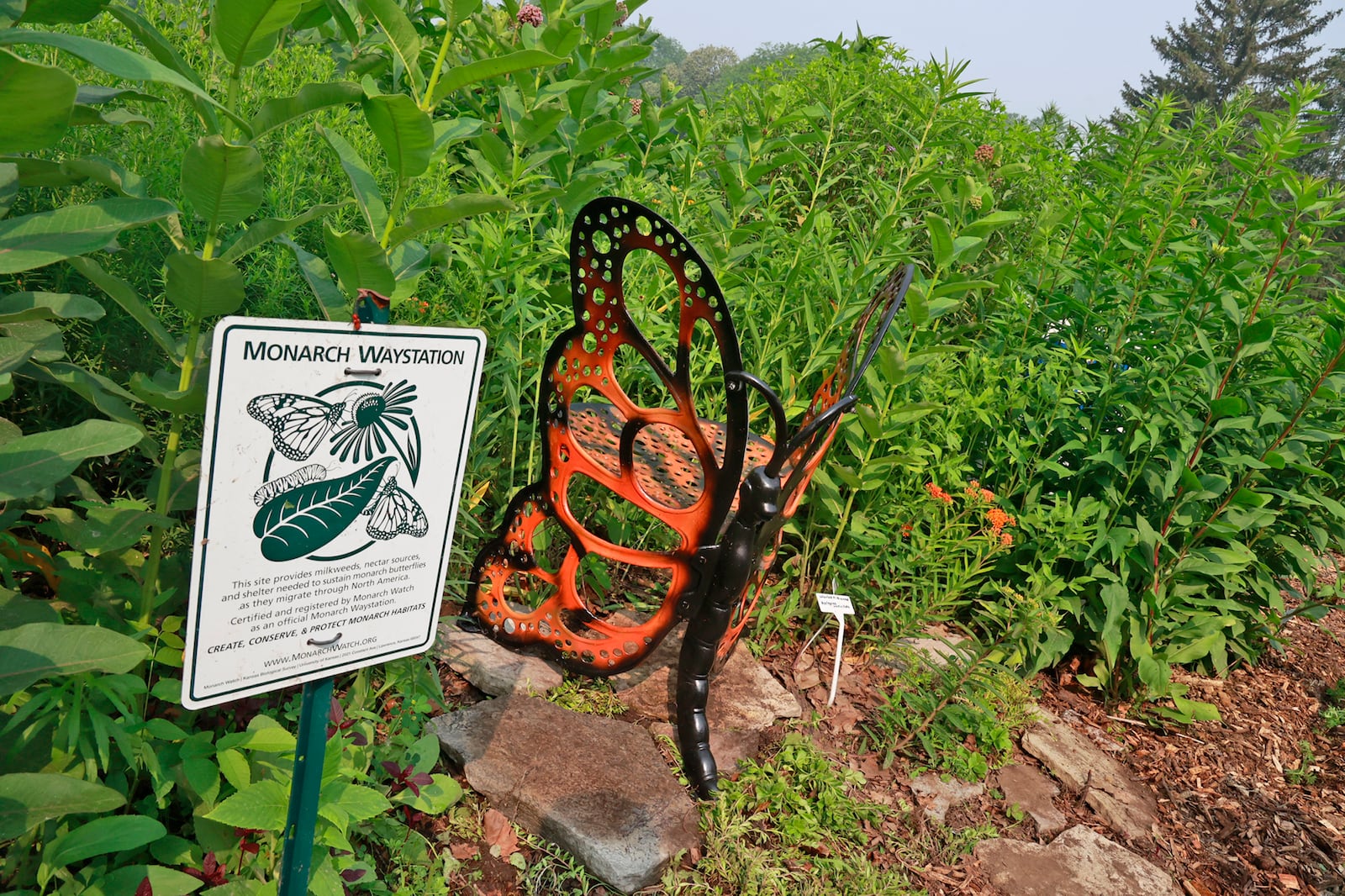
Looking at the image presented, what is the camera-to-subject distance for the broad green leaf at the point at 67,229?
3.36 feet

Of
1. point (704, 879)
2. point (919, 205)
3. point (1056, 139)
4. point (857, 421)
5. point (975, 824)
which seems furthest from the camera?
point (1056, 139)

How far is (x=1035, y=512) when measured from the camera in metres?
3.46

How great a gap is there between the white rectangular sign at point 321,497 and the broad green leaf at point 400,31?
526 millimetres

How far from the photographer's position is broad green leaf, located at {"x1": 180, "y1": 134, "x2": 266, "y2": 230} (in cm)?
116

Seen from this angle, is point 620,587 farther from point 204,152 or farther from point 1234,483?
point 1234,483

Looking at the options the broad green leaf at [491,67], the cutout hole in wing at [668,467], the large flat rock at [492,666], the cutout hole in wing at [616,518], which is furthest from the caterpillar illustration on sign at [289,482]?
the cutout hole in wing at [616,518]

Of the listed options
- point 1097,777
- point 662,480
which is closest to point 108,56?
point 662,480

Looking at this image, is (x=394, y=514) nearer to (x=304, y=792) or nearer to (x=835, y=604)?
(x=304, y=792)

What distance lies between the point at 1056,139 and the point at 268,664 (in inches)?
239

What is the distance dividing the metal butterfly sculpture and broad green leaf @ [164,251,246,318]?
0.99 m

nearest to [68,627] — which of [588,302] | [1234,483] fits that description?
[588,302]

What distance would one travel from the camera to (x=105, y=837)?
1237 mm

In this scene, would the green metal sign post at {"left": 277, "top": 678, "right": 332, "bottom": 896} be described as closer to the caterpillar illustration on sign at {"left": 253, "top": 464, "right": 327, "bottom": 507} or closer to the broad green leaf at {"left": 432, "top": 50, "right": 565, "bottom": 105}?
the caterpillar illustration on sign at {"left": 253, "top": 464, "right": 327, "bottom": 507}

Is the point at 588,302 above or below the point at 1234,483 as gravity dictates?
above
